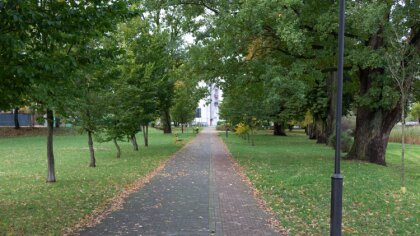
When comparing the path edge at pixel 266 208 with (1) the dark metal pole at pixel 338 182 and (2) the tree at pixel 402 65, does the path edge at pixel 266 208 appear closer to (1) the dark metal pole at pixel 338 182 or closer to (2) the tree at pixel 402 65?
(1) the dark metal pole at pixel 338 182

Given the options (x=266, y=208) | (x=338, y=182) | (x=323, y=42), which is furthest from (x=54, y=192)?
(x=323, y=42)


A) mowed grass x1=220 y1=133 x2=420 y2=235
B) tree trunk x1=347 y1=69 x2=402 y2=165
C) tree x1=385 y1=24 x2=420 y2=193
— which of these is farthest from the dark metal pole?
tree trunk x1=347 y1=69 x2=402 y2=165

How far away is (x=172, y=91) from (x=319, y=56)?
14.2 m

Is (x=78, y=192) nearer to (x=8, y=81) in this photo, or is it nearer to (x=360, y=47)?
(x=8, y=81)

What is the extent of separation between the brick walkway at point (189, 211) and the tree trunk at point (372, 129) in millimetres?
6759

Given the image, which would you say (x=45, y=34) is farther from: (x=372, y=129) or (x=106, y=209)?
(x=372, y=129)

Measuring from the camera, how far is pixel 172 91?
28656mm

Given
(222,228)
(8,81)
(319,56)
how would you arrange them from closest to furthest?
(8,81)
(222,228)
(319,56)

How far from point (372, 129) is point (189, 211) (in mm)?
A: 11036

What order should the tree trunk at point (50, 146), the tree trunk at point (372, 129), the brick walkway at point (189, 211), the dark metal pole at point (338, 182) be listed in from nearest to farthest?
the dark metal pole at point (338, 182)
the brick walkway at point (189, 211)
the tree trunk at point (50, 146)
the tree trunk at point (372, 129)

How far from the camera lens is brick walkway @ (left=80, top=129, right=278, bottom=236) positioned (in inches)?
267

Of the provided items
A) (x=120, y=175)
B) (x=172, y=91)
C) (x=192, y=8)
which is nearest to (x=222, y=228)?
(x=120, y=175)

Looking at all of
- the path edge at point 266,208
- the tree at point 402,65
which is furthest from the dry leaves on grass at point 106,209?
the tree at point 402,65

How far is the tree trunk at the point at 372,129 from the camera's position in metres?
16.5
